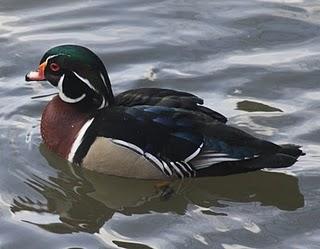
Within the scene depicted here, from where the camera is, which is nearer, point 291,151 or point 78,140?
point 291,151

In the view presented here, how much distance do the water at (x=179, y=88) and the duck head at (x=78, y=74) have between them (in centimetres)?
48

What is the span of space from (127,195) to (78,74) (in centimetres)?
89

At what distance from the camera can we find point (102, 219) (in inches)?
275

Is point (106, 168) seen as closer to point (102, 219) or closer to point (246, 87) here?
point (102, 219)

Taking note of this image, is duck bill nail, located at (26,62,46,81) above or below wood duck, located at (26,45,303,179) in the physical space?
above

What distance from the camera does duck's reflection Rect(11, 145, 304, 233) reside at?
23.2 feet

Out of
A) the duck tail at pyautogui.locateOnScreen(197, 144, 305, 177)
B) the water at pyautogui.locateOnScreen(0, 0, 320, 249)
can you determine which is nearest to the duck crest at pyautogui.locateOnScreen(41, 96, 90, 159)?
the water at pyautogui.locateOnScreen(0, 0, 320, 249)

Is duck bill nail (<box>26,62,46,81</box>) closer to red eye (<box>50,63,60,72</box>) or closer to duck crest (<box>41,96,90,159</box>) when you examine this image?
red eye (<box>50,63,60,72</box>)

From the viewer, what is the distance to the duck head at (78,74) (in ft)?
24.6

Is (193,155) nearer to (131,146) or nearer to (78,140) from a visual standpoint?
(131,146)

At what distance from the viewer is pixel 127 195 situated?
7301 mm

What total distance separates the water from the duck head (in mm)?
481

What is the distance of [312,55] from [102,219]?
296cm

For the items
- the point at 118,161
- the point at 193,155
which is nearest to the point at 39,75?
the point at 118,161
